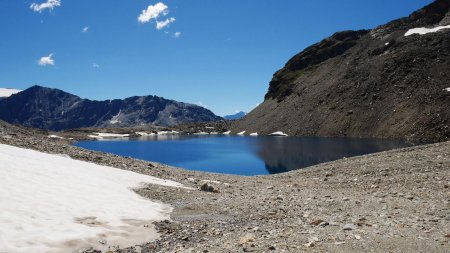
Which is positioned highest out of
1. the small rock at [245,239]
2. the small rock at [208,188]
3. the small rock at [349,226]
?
the small rock at [349,226]

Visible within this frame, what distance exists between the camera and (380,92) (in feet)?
348

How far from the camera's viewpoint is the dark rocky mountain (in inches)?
3511

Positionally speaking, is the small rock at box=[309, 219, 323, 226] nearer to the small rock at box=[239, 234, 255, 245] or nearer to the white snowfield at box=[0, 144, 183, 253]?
the small rock at box=[239, 234, 255, 245]

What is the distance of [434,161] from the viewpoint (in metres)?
27.0

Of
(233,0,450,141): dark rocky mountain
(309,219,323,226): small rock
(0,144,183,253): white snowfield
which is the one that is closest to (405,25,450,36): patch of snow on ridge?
(233,0,450,141): dark rocky mountain

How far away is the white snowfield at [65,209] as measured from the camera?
37.6 ft

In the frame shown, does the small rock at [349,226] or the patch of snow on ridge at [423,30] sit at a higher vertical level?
the patch of snow on ridge at [423,30]

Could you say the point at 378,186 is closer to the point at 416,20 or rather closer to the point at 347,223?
the point at 347,223

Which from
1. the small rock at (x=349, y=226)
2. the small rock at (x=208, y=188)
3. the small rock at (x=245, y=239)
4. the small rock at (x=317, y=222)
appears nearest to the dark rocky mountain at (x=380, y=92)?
the small rock at (x=208, y=188)

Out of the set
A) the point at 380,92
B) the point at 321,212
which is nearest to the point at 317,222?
the point at 321,212

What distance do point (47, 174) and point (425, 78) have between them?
338ft

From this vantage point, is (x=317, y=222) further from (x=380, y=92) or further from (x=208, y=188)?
→ (x=380, y=92)

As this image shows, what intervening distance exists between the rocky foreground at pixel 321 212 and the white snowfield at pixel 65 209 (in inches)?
35.6

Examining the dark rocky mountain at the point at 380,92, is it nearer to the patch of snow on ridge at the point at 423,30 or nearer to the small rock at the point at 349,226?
the patch of snow on ridge at the point at 423,30
